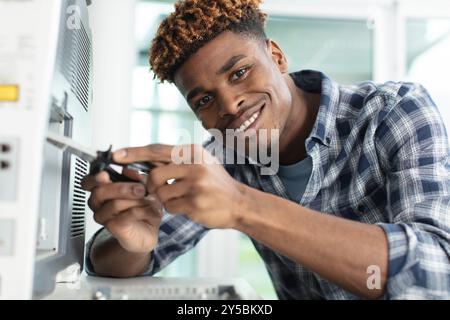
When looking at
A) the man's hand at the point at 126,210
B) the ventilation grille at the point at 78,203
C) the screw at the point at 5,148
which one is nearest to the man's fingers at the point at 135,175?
the man's hand at the point at 126,210

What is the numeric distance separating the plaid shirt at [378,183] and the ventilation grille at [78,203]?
0.53 ft

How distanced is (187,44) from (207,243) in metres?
1.61

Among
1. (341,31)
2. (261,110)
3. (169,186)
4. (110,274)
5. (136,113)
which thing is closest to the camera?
(169,186)

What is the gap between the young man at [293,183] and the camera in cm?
70

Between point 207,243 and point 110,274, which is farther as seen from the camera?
point 207,243

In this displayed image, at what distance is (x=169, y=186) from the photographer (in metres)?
0.68

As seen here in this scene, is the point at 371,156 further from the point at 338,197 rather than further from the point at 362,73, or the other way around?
the point at 362,73

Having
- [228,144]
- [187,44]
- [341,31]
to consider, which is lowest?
[228,144]

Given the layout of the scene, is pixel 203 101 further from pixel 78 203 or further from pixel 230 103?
pixel 78 203

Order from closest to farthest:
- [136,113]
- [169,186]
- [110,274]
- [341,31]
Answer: [169,186] → [110,274] → [136,113] → [341,31]

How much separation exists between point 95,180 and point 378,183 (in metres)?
0.58

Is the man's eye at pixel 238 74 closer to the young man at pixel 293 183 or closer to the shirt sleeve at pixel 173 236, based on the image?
the young man at pixel 293 183
